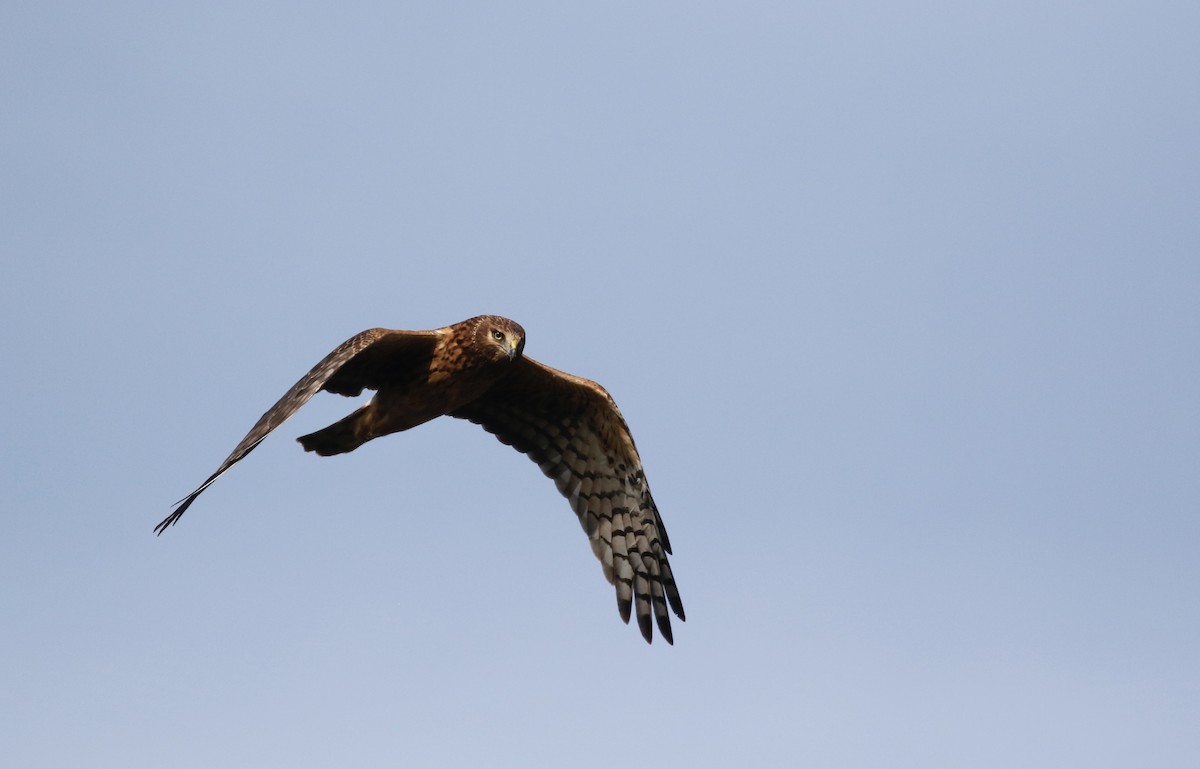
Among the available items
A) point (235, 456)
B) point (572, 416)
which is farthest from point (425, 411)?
point (235, 456)

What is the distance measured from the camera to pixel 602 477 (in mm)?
12406

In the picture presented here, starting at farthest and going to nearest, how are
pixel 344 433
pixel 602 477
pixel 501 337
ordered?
pixel 602 477, pixel 344 433, pixel 501 337

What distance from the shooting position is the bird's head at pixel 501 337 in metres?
10.5

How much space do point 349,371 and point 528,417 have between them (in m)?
1.90

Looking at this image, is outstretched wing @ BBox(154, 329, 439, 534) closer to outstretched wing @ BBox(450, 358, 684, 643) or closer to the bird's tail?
the bird's tail

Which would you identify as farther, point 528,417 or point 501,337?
point 528,417

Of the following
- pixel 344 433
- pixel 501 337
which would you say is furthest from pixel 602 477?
pixel 344 433

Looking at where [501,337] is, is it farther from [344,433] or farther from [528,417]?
[528,417]

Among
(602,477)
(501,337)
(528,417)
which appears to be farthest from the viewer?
(602,477)

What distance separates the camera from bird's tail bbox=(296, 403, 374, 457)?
10977mm

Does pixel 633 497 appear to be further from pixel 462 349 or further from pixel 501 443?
pixel 462 349

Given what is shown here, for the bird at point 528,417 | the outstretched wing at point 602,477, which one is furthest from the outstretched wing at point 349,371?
the outstretched wing at point 602,477

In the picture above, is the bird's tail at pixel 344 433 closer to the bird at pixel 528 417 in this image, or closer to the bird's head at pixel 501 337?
the bird at pixel 528 417

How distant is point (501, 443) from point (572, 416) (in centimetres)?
63
